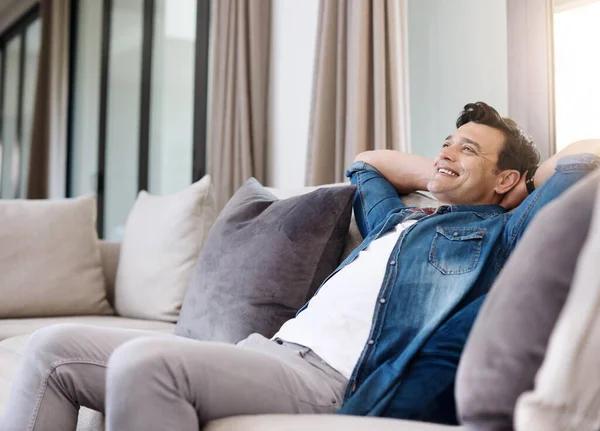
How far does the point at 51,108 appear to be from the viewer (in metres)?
6.05

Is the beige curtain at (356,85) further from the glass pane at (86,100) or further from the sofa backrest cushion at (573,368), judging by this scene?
the glass pane at (86,100)

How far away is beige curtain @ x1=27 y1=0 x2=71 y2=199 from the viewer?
595 centimetres

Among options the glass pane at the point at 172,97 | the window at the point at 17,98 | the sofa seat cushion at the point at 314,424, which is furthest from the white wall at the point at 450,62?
the window at the point at 17,98

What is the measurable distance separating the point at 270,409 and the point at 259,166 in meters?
2.58

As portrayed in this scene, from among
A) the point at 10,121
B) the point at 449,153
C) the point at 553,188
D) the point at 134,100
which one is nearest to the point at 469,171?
the point at 449,153

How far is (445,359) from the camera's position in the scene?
A: 1.28m

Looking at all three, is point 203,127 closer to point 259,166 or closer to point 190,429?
point 259,166

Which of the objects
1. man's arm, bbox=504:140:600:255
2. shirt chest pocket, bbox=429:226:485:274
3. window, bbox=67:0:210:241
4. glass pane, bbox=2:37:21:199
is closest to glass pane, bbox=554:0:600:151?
man's arm, bbox=504:140:600:255

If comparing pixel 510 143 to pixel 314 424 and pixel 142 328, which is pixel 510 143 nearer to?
pixel 314 424

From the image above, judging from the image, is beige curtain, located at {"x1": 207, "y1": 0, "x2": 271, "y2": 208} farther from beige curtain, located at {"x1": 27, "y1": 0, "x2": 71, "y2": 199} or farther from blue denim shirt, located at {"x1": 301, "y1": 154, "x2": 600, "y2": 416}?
beige curtain, located at {"x1": 27, "y1": 0, "x2": 71, "y2": 199}

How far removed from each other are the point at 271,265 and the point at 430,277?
0.55 m

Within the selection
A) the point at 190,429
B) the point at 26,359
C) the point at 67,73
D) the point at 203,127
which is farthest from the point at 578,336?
the point at 67,73

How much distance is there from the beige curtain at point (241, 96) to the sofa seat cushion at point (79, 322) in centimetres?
120

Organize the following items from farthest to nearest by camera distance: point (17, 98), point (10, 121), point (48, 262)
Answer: point (10, 121) < point (17, 98) < point (48, 262)
